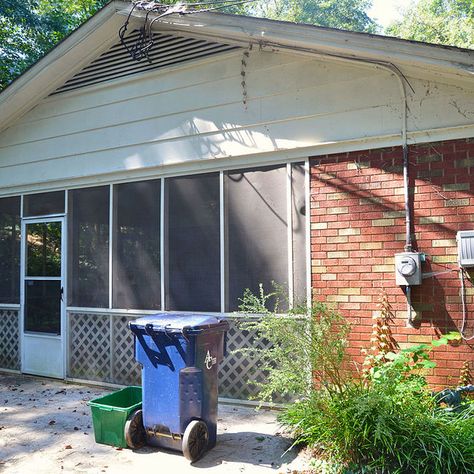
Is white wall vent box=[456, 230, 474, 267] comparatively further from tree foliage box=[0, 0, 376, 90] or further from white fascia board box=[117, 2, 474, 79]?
tree foliage box=[0, 0, 376, 90]

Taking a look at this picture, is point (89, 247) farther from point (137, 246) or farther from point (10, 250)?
point (10, 250)

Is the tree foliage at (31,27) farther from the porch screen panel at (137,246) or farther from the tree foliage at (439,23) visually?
the tree foliage at (439,23)

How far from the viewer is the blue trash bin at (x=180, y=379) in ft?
13.6

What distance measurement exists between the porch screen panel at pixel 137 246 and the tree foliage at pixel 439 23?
1909 centimetres

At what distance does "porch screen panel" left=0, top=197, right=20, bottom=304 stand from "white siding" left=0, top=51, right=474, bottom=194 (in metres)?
0.41

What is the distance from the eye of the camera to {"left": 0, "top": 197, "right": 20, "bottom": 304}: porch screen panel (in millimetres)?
7812

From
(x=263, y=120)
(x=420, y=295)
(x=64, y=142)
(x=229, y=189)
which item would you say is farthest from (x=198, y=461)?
(x=64, y=142)

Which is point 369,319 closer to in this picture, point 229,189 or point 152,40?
point 229,189

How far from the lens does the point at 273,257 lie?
5.61 meters

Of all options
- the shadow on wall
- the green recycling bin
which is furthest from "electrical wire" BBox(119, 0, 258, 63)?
the green recycling bin

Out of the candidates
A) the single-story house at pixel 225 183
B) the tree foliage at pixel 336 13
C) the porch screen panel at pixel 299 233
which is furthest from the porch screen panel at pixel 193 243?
the tree foliage at pixel 336 13

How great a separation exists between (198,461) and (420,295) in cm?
257

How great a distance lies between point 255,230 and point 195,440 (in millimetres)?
2456

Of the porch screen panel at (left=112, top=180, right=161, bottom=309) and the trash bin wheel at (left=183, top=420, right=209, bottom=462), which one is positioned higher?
the porch screen panel at (left=112, top=180, right=161, bottom=309)
